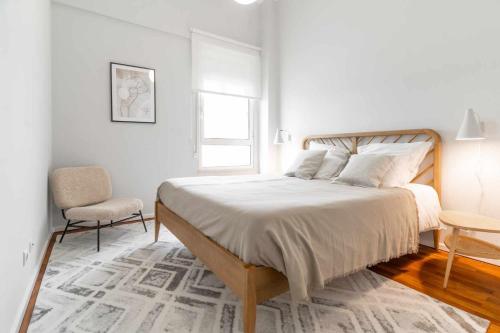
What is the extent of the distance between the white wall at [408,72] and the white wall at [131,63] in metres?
1.55

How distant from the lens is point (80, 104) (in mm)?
3035

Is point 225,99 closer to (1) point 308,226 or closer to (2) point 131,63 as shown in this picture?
(2) point 131,63

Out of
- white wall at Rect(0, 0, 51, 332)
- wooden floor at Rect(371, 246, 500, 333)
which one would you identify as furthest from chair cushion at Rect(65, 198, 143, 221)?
wooden floor at Rect(371, 246, 500, 333)

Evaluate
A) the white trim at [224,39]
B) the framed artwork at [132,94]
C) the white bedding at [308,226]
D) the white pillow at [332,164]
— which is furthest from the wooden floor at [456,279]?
the white trim at [224,39]

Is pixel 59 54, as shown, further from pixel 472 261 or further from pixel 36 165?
pixel 472 261

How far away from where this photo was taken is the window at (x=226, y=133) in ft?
13.1

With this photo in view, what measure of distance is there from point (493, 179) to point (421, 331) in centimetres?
155

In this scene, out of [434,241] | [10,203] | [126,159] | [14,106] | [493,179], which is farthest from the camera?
[126,159]

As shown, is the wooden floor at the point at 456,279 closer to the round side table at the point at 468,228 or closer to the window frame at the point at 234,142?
the round side table at the point at 468,228

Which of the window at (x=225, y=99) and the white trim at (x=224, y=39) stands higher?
the white trim at (x=224, y=39)

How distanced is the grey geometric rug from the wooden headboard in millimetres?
1182

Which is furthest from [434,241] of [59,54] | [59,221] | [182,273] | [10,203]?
[59,54]

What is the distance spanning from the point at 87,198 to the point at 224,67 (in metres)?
2.66

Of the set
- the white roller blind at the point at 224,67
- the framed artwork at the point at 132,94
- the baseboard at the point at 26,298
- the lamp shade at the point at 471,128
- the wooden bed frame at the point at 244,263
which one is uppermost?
the white roller blind at the point at 224,67
